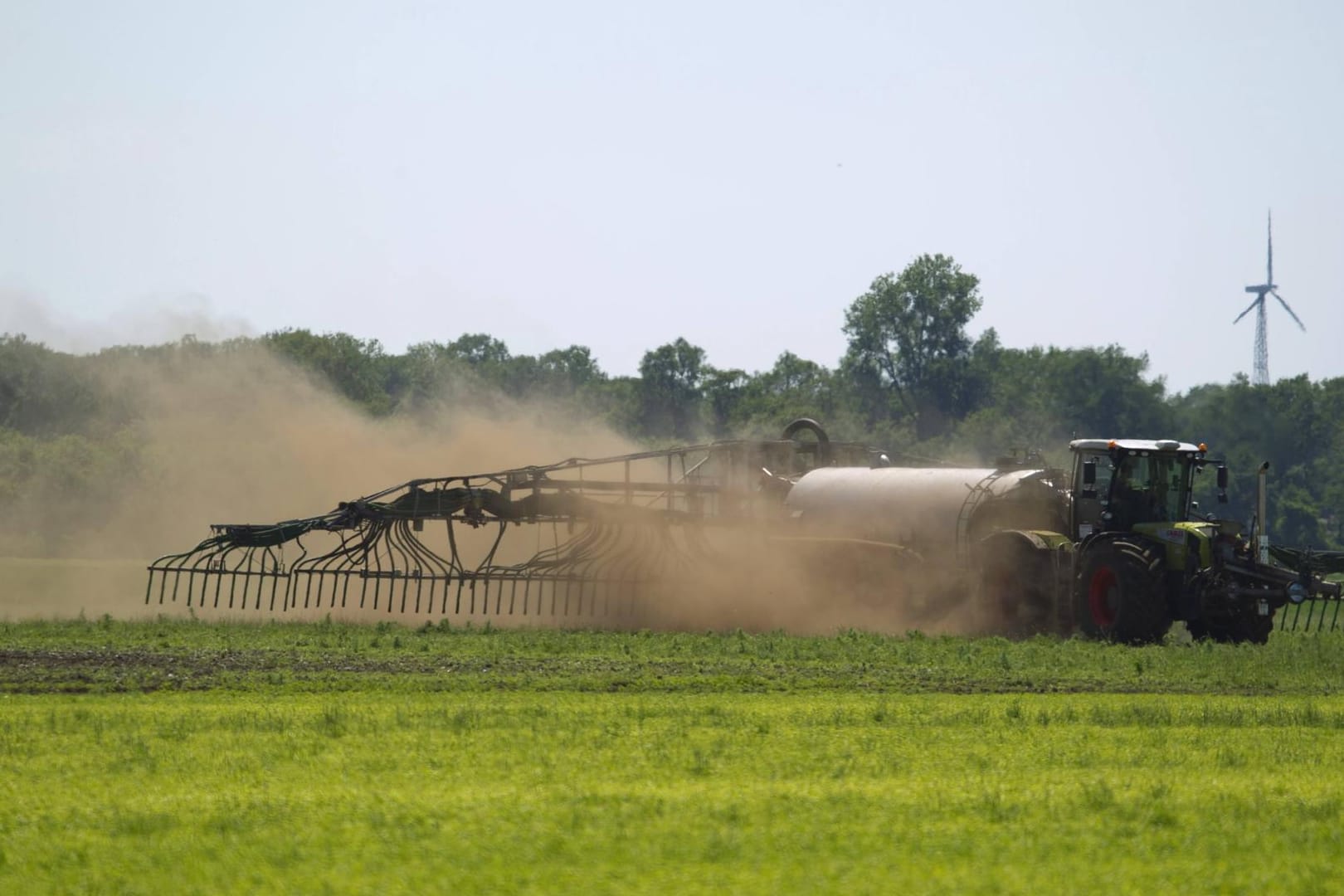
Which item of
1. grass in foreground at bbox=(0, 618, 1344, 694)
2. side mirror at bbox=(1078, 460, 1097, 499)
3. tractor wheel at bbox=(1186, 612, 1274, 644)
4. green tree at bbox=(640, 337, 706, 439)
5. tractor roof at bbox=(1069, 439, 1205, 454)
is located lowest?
grass in foreground at bbox=(0, 618, 1344, 694)

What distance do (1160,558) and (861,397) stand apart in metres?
90.1

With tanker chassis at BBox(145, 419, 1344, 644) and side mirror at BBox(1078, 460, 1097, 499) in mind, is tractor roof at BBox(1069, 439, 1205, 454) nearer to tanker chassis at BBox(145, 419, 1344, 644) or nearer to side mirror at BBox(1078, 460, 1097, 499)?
tanker chassis at BBox(145, 419, 1344, 644)

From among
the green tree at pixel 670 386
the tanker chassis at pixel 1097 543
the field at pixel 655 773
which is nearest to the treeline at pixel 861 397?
the green tree at pixel 670 386

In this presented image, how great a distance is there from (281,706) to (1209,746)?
801cm

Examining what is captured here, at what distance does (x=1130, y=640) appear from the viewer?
23703 millimetres

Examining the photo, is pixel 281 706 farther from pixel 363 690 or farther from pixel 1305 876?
pixel 1305 876

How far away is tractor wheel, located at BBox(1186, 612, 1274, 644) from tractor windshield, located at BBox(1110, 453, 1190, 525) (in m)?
1.88

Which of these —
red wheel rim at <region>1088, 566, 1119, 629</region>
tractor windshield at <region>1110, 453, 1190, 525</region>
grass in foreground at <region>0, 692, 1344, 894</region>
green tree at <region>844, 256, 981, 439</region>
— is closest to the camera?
grass in foreground at <region>0, 692, 1344, 894</region>

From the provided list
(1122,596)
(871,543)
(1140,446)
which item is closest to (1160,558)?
(1122,596)

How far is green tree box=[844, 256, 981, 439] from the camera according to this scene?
11162cm

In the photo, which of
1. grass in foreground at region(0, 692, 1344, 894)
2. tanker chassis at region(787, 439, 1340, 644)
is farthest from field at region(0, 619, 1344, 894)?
tanker chassis at region(787, 439, 1340, 644)

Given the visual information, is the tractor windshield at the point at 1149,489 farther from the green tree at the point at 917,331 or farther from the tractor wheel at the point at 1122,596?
the green tree at the point at 917,331

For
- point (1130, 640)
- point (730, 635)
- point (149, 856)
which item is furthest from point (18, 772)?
point (1130, 640)

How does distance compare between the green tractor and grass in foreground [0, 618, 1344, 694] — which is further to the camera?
the green tractor
